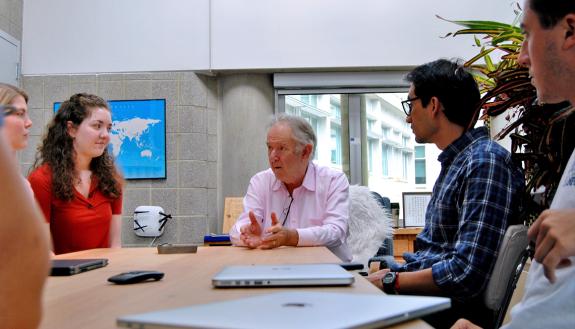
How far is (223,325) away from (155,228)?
4.40m

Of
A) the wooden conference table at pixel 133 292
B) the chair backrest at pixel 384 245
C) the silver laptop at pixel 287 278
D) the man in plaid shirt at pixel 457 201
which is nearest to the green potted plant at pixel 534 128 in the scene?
the man in plaid shirt at pixel 457 201

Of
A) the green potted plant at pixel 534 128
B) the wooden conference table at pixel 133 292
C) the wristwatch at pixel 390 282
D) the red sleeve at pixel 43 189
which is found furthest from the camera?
the red sleeve at pixel 43 189

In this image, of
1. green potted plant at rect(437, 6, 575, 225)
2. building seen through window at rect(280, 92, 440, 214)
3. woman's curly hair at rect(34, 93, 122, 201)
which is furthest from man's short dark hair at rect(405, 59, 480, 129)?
building seen through window at rect(280, 92, 440, 214)

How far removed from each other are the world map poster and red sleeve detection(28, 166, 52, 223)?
2.42m

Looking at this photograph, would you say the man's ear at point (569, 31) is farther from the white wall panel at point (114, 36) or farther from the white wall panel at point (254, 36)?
the white wall panel at point (114, 36)

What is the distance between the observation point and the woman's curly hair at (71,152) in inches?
102

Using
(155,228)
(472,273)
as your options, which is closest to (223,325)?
(472,273)

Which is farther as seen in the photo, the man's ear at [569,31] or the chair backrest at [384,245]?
the chair backrest at [384,245]

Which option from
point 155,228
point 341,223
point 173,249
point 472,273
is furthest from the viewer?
point 155,228

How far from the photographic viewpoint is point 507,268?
1475 millimetres

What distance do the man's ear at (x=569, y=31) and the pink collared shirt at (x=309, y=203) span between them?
1.40 m

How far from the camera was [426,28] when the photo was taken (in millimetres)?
4973

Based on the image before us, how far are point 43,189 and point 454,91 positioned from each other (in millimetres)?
1721

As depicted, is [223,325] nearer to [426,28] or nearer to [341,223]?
[341,223]
